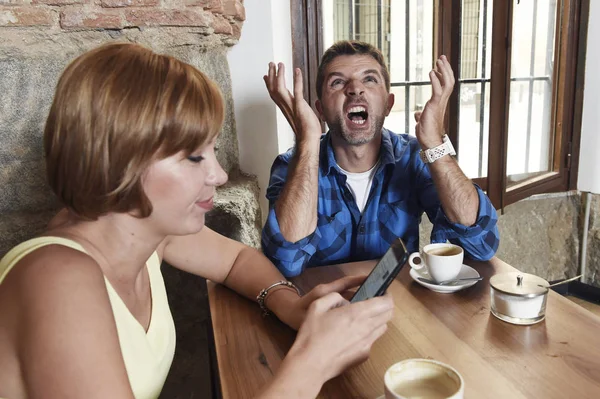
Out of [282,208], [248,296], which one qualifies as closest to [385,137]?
[282,208]

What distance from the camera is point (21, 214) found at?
1.47 meters

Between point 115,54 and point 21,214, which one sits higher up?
point 115,54

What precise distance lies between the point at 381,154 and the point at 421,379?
969 millimetres

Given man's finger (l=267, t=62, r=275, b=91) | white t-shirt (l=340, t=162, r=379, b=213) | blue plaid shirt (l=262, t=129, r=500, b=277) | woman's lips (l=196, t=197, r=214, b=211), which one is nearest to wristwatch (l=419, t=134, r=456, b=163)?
blue plaid shirt (l=262, t=129, r=500, b=277)

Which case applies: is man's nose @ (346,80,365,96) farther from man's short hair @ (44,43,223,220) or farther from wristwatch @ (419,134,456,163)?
man's short hair @ (44,43,223,220)

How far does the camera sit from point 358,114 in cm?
162

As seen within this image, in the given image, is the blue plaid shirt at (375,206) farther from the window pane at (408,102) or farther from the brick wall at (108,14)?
the window pane at (408,102)

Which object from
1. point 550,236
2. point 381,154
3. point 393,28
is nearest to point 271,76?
point 381,154

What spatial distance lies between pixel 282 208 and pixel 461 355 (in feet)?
2.11

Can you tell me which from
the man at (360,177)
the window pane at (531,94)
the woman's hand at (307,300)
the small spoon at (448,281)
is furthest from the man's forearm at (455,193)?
the window pane at (531,94)

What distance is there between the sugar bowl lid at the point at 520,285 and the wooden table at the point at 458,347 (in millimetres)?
60

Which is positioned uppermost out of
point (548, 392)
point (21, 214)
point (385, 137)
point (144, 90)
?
point (144, 90)

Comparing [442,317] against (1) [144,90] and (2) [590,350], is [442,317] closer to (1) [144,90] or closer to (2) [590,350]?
(2) [590,350]

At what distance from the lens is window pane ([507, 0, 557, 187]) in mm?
2525
